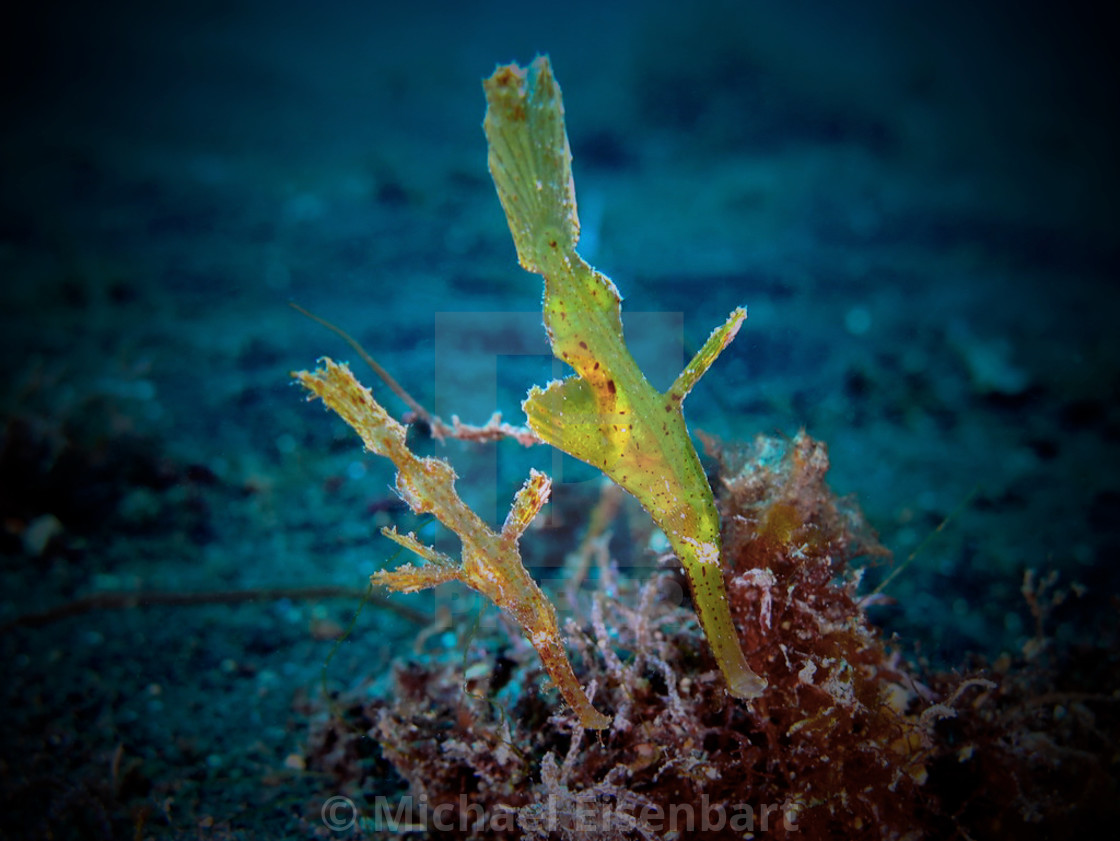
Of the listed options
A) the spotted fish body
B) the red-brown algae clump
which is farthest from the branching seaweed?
the red-brown algae clump

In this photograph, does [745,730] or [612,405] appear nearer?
[612,405]

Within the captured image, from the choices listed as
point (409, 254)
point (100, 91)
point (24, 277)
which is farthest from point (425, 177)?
point (100, 91)

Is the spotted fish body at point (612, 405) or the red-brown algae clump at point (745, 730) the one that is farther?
the red-brown algae clump at point (745, 730)

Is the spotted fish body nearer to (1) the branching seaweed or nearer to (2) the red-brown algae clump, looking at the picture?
(1) the branching seaweed

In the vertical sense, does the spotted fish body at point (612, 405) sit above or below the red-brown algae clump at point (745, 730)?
above

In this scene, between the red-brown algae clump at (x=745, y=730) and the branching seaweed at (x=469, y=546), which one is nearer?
the branching seaweed at (x=469, y=546)

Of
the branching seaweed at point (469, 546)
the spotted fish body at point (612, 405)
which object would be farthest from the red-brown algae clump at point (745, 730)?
the branching seaweed at point (469, 546)

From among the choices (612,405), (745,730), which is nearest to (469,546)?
(612,405)

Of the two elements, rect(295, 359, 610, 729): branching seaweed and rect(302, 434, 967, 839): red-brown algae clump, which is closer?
rect(295, 359, 610, 729): branching seaweed

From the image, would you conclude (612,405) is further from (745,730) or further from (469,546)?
(745,730)

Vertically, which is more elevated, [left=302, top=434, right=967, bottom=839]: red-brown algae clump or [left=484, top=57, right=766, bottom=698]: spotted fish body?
[left=484, top=57, right=766, bottom=698]: spotted fish body

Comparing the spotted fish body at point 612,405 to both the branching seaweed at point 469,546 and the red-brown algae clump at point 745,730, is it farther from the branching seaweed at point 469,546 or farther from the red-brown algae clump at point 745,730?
the red-brown algae clump at point 745,730
